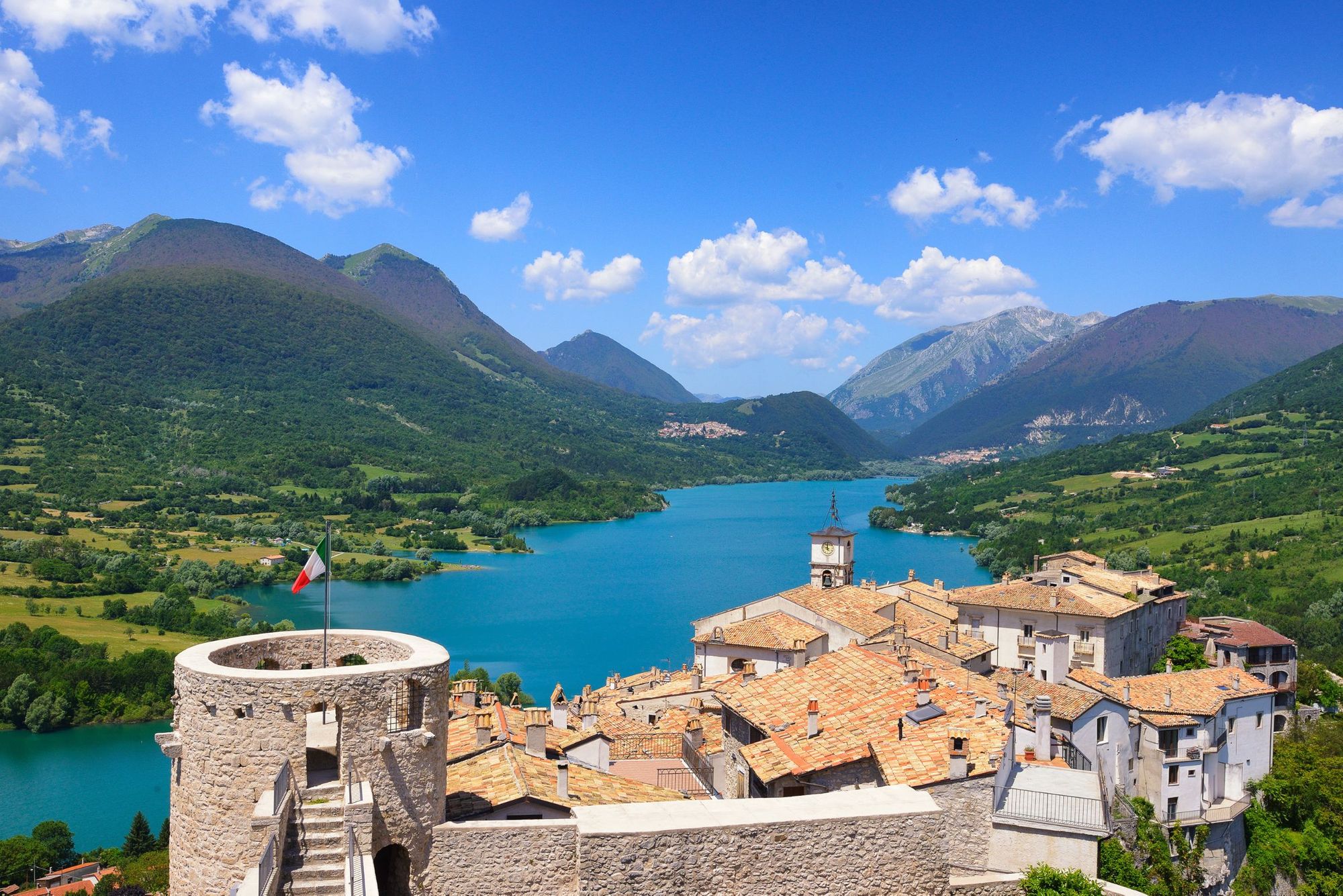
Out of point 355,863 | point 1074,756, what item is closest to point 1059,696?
point 1074,756

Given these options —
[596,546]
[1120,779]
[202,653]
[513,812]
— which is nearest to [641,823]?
[513,812]

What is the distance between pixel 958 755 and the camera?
43.5ft

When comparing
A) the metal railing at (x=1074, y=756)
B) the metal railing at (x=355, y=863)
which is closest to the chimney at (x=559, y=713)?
the metal railing at (x=1074, y=756)

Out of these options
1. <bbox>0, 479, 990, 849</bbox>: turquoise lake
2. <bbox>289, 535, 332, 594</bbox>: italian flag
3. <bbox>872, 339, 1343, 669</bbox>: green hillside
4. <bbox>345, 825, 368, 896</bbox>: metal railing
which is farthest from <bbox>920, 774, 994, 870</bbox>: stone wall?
<bbox>872, 339, 1343, 669</bbox>: green hillside

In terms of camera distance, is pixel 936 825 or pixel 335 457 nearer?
pixel 936 825

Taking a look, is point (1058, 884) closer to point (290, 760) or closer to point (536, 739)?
point (536, 739)

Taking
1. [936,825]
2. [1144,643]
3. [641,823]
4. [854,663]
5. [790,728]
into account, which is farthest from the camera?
[1144,643]

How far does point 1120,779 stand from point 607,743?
13882 mm

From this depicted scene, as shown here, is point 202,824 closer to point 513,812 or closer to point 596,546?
point 513,812

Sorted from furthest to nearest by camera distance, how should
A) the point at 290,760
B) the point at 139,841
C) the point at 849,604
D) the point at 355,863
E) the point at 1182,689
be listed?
the point at 849,604 → the point at 139,841 → the point at 1182,689 → the point at 290,760 → the point at 355,863

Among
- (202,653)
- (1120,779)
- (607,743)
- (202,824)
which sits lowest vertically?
(1120,779)

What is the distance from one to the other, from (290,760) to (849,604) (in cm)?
2703

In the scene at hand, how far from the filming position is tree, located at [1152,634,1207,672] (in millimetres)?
40250

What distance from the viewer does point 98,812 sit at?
42562 mm
